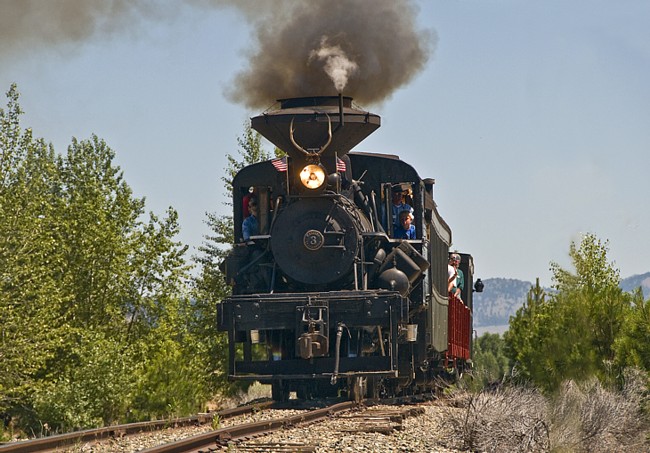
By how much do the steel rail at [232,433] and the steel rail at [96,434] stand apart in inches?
50.2

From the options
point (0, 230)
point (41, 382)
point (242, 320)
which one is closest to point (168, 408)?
point (41, 382)

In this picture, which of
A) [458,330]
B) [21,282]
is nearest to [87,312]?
[21,282]

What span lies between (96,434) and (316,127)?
549 cm

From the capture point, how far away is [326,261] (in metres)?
15.6

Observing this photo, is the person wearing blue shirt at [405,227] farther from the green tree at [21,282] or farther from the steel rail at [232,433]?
the green tree at [21,282]

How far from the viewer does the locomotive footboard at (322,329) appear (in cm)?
1513

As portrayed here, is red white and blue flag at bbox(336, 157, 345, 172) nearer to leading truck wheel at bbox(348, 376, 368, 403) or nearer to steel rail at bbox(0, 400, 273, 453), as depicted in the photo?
leading truck wheel at bbox(348, 376, 368, 403)

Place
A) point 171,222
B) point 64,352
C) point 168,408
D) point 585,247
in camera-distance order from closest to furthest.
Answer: point 168,408 < point 64,352 < point 171,222 < point 585,247

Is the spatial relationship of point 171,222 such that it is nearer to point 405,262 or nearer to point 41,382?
point 41,382

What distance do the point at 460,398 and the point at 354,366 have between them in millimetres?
1608

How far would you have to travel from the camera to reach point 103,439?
1233 centimetres

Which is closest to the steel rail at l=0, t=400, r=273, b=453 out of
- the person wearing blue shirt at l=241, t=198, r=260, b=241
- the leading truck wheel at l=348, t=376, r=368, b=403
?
the leading truck wheel at l=348, t=376, r=368, b=403

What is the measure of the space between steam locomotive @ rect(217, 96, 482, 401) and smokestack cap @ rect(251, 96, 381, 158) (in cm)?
2

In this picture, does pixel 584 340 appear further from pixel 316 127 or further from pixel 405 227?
pixel 316 127
